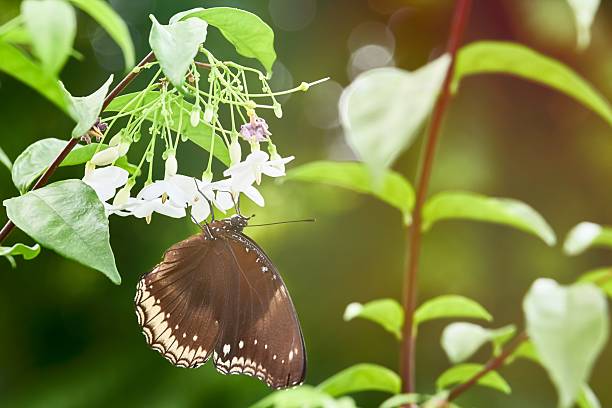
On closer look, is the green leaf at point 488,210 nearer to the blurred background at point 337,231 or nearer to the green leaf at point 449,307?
the green leaf at point 449,307

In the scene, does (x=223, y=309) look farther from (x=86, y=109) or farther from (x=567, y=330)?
(x=567, y=330)

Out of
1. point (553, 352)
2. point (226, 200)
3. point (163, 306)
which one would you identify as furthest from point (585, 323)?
point (163, 306)

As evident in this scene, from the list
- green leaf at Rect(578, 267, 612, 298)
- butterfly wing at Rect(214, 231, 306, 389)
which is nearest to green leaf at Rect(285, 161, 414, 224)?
green leaf at Rect(578, 267, 612, 298)

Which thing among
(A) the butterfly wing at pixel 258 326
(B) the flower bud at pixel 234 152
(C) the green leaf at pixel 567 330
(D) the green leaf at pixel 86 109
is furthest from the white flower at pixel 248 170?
(C) the green leaf at pixel 567 330

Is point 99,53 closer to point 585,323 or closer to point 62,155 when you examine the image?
point 62,155

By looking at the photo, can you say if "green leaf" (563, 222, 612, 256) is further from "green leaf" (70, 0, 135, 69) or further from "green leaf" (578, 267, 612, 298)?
"green leaf" (70, 0, 135, 69)

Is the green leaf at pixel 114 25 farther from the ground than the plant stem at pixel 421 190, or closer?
farther from the ground
